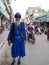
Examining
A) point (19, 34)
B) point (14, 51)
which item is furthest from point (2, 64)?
point (19, 34)

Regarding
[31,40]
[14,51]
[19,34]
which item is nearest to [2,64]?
[14,51]

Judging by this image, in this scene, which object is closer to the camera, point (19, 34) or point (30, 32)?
point (19, 34)

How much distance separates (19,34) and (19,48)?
0.47m

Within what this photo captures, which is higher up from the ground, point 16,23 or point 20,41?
point 16,23

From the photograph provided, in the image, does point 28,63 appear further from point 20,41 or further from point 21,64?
point 20,41

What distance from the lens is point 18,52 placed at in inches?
335

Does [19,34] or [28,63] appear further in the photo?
[28,63]

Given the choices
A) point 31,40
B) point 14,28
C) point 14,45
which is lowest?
point 31,40

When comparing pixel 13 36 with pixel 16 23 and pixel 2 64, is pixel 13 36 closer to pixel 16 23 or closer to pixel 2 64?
pixel 16 23

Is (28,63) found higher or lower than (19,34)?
lower

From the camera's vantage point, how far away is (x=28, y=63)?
29.6 feet

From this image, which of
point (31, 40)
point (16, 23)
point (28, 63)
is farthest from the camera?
point (31, 40)

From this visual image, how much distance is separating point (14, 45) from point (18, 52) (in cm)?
26

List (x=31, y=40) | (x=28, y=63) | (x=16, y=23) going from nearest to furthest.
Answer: (x=16, y=23)
(x=28, y=63)
(x=31, y=40)
